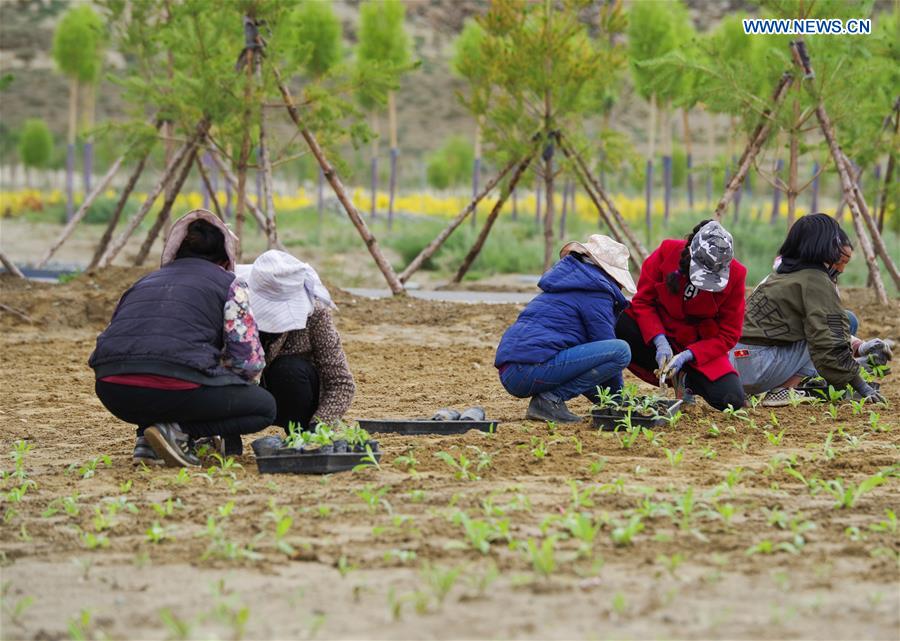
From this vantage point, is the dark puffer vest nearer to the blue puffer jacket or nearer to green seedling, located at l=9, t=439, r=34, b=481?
green seedling, located at l=9, t=439, r=34, b=481

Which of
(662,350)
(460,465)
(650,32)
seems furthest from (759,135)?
(650,32)

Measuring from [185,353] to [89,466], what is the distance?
0.75 metres

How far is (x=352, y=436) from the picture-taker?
572 centimetres

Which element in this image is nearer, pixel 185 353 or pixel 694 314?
pixel 185 353

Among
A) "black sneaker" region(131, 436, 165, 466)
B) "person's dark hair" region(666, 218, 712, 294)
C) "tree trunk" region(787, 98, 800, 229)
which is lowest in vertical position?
"black sneaker" region(131, 436, 165, 466)

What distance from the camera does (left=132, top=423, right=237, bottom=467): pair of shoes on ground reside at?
5.85 meters

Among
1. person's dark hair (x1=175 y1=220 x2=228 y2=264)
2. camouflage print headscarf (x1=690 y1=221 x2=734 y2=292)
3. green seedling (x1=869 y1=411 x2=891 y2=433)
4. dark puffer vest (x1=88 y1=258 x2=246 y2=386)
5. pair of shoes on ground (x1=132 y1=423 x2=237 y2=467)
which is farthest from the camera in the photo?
camouflage print headscarf (x1=690 y1=221 x2=734 y2=292)

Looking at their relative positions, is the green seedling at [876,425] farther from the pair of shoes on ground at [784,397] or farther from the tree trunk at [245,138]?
the tree trunk at [245,138]

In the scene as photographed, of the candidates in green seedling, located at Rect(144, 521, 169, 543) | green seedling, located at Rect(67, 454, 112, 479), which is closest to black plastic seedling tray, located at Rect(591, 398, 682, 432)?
green seedling, located at Rect(67, 454, 112, 479)

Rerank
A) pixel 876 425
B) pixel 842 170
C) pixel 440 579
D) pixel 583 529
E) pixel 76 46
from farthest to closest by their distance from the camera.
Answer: pixel 76 46
pixel 842 170
pixel 876 425
pixel 583 529
pixel 440 579

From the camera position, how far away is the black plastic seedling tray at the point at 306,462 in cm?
559

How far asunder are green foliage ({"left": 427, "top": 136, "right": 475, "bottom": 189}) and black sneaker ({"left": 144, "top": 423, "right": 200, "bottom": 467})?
36616 mm

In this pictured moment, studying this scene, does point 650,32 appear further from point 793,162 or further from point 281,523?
point 281,523

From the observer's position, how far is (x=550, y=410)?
7.15 m
